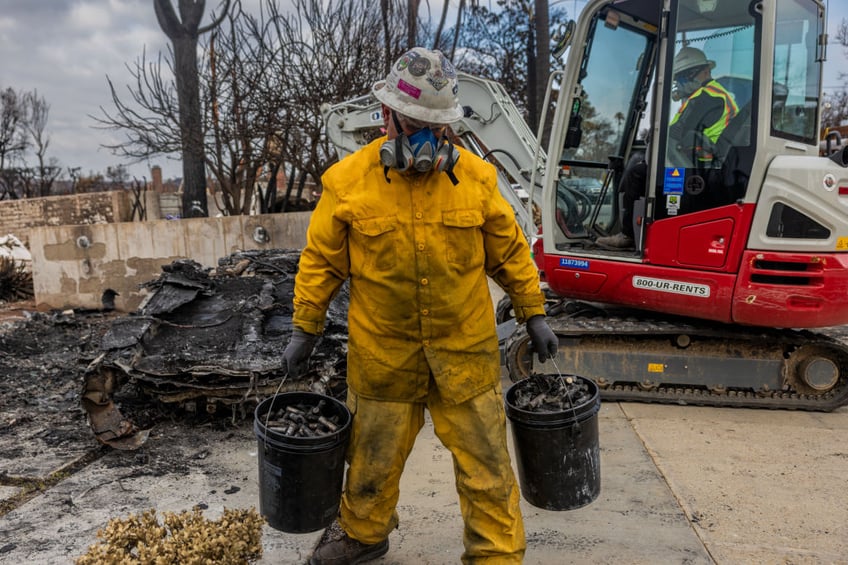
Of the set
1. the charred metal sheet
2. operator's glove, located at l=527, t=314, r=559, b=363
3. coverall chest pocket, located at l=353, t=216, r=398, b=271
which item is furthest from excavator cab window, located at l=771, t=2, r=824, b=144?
the charred metal sheet

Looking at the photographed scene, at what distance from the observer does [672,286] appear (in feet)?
15.5

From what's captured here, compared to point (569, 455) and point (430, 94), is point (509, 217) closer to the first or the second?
point (430, 94)

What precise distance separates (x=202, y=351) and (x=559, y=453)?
2890mm

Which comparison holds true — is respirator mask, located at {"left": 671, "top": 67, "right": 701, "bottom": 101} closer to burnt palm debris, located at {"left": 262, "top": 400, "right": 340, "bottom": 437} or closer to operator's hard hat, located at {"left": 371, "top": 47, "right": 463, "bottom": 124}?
operator's hard hat, located at {"left": 371, "top": 47, "right": 463, "bottom": 124}

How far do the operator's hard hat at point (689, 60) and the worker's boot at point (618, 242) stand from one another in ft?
4.20

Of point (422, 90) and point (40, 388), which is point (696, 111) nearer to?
point (422, 90)

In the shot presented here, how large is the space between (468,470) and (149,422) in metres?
3.14

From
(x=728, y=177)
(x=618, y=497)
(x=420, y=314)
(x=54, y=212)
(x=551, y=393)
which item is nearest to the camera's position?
(x=420, y=314)

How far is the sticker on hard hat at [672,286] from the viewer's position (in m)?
4.59

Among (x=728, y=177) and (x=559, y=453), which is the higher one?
(x=728, y=177)

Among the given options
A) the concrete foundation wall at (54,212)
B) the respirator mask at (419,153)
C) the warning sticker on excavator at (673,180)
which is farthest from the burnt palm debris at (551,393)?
the concrete foundation wall at (54,212)

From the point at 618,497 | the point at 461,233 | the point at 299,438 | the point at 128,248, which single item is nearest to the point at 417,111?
the point at 461,233

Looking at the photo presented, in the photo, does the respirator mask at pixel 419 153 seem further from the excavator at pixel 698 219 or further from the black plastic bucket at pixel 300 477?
the excavator at pixel 698 219

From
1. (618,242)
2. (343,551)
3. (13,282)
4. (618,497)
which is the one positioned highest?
(618,242)
